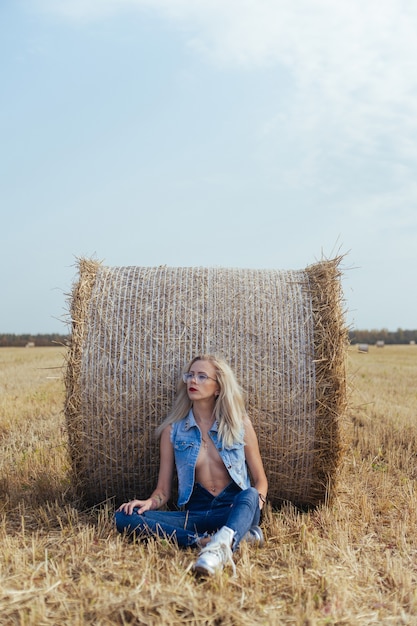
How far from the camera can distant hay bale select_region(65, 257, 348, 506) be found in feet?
16.1

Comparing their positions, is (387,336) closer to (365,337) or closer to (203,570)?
(365,337)

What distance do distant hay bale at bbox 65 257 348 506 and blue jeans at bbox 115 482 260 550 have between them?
0.51 metres

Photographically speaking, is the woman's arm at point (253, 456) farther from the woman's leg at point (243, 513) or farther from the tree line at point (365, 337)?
the tree line at point (365, 337)

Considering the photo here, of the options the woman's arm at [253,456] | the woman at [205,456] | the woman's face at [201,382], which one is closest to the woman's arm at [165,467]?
the woman at [205,456]

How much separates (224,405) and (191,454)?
41 centimetres

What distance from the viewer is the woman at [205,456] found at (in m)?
4.54

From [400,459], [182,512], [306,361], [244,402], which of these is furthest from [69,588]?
[400,459]

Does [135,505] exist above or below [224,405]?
below

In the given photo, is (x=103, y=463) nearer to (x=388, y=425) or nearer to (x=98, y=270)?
(x=98, y=270)

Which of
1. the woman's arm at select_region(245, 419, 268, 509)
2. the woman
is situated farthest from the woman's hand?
the woman's arm at select_region(245, 419, 268, 509)

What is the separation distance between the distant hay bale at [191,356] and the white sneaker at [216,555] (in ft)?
3.49

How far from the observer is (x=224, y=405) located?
4.71 metres

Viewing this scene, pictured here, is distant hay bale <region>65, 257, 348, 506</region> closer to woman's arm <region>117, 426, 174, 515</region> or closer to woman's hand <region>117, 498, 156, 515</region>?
woman's arm <region>117, 426, 174, 515</region>

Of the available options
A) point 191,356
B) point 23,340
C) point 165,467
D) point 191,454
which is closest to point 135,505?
point 165,467
